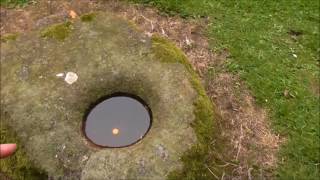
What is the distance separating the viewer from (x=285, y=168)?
4871mm

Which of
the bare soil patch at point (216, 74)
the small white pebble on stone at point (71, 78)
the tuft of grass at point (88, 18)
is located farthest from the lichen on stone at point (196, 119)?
the small white pebble on stone at point (71, 78)

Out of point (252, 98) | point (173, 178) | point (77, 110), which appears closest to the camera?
point (173, 178)

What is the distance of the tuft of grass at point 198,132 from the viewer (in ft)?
14.5

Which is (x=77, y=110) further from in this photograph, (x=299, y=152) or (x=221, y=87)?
(x=299, y=152)

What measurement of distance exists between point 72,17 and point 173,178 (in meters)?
2.62

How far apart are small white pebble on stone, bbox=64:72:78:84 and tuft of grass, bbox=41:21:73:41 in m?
0.49

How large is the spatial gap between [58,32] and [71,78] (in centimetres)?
65

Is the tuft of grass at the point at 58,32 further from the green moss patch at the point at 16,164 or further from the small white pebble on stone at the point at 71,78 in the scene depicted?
the green moss patch at the point at 16,164

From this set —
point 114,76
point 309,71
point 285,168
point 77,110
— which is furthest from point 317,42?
point 77,110

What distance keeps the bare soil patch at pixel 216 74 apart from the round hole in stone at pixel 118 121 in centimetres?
86

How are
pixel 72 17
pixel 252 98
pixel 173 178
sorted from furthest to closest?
1. pixel 72 17
2. pixel 252 98
3. pixel 173 178

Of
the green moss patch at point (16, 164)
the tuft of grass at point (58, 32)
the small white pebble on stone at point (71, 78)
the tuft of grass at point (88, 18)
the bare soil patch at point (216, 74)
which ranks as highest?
the tuft of grass at point (88, 18)

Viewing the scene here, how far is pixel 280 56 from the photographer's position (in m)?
5.83

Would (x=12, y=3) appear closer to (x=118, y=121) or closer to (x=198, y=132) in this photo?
(x=118, y=121)
